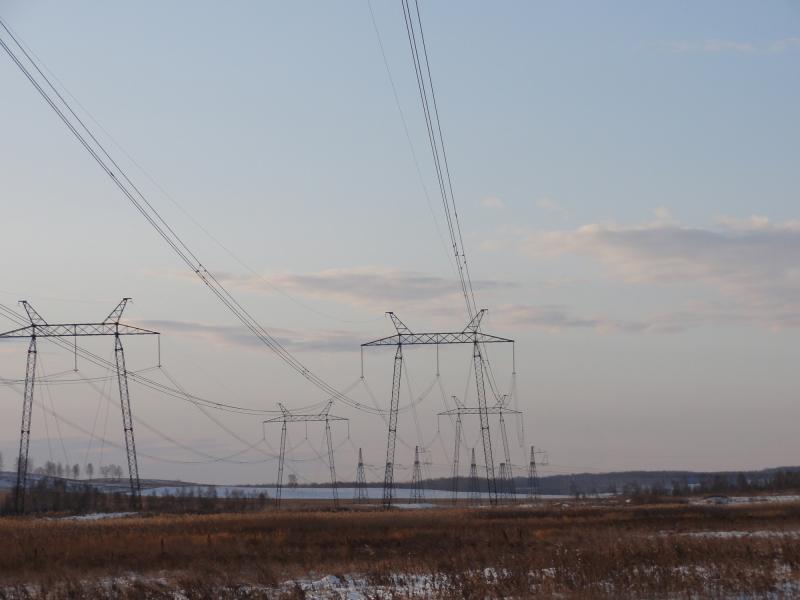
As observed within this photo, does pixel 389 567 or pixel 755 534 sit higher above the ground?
pixel 755 534

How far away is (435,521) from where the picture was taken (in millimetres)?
70562

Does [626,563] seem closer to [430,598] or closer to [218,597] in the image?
[430,598]

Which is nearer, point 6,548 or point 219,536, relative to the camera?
point 6,548

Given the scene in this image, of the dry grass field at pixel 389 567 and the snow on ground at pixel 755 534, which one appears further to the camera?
the snow on ground at pixel 755 534

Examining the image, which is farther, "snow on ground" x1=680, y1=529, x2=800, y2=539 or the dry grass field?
"snow on ground" x1=680, y1=529, x2=800, y2=539

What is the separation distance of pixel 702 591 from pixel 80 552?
1041 inches

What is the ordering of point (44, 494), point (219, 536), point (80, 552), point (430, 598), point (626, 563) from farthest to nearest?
point (44, 494) < point (219, 536) < point (80, 552) < point (626, 563) < point (430, 598)

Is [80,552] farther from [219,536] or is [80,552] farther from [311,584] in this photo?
[311,584]

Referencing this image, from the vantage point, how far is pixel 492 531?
5412cm

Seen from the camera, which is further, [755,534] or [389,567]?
[755,534]

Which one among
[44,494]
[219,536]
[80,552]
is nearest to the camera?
[80,552]

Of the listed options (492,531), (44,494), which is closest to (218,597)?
(492,531)

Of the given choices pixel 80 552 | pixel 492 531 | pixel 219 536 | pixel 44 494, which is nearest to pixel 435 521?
pixel 492 531

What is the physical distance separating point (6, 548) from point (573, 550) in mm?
23400
